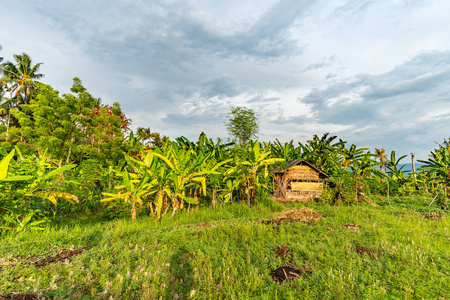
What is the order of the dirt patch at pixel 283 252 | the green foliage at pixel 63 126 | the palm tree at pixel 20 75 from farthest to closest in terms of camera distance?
the palm tree at pixel 20 75 < the green foliage at pixel 63 126 < the dirt patch at pixel 283 252

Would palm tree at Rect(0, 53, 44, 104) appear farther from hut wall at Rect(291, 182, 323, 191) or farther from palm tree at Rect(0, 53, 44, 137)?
hut wall at Rect(291, 182, 323, 191)

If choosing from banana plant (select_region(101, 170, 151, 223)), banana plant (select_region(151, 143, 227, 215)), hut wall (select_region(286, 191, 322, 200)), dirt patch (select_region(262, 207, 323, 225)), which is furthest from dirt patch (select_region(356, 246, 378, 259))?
hut wall (select_region(286, 191, 322, 200))

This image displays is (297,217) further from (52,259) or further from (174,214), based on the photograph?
(52,259)

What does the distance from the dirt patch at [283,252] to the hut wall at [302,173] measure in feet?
27.9

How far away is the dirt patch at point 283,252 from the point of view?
12.4 feet

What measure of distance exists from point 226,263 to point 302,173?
9.90 m

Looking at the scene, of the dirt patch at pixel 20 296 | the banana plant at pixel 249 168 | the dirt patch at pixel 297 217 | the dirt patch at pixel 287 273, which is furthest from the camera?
the banana plant at pixel 249 168

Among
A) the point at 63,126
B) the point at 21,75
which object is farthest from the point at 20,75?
the point at 63,126

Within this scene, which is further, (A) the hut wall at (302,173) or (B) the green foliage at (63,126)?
(A) the hut wall at (302,173)

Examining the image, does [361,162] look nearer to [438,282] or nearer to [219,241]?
[438,282]

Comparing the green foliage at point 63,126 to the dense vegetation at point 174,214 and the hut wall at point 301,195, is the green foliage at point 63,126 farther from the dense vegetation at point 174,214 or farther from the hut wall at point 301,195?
the hut wall at point 301,195

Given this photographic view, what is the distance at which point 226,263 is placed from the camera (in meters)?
3.43

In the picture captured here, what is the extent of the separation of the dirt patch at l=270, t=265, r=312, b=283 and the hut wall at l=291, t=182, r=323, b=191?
366 inches

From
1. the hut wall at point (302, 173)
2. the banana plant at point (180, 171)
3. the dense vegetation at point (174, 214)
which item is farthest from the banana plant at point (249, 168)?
the hut wall at point (302, 173)
